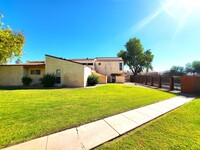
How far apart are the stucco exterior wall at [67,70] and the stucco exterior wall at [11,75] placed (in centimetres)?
478

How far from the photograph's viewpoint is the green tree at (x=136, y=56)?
133 feet

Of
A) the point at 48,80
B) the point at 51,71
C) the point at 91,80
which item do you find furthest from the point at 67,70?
the point at 91,80

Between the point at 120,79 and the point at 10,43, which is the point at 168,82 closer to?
the point at 120,79

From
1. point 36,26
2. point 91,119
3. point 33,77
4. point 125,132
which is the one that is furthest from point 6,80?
point 125,132

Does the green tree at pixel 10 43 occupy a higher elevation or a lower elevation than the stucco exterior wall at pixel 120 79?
higher

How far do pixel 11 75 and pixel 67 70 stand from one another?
9067 millimetres

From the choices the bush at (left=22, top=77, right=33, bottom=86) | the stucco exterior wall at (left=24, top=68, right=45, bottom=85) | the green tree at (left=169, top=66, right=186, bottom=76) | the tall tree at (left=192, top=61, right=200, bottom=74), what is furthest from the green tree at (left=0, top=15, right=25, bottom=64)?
the tall tree at (left=192, top=61, right=200, bottom=74)

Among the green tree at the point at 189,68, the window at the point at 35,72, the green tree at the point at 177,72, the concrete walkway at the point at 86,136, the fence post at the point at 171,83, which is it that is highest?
the green tree at the point at 189,68

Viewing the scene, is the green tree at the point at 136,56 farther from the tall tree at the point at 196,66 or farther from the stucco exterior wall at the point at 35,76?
the stucco exterior wall at the point at 35,76

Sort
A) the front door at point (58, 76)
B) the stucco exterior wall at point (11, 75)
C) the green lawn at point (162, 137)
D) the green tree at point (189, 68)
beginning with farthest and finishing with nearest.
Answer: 1. the green tree at point (189, 68)
2. the stucco exterior wall at point (11, 75)
3. the front door at point (58, 76)
4. the green lawn at point (162, 137)

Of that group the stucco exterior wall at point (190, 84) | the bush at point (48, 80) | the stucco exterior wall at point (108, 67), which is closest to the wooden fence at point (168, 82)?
the stucco exterior wall at point (190, 84)

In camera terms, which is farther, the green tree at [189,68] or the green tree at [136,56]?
the green tree at [189,68]

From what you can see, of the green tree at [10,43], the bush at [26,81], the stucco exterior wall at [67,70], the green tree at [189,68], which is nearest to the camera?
the green tree at [10,43]

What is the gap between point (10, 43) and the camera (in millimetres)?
16766
